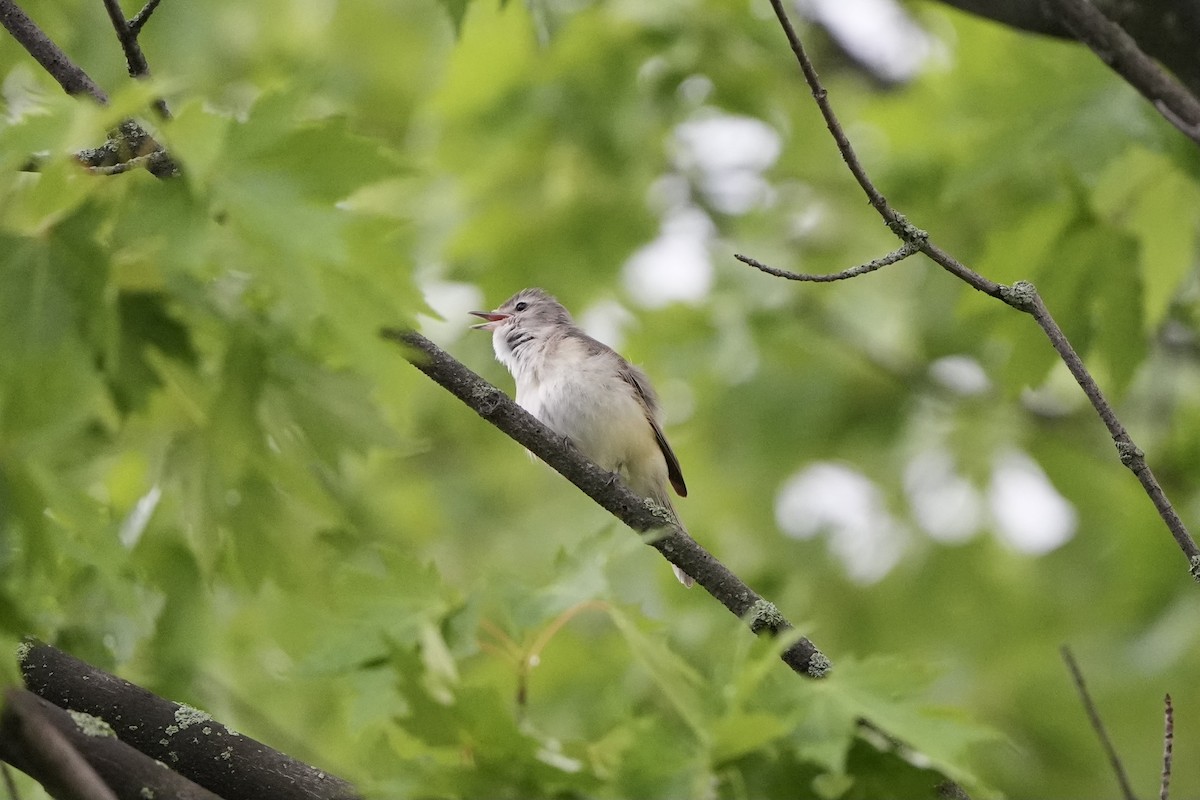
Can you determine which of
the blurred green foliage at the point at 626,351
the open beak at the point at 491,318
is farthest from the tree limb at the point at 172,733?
the open beak at the point at 491,318

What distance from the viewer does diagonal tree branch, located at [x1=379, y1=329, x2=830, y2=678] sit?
10.6 ft

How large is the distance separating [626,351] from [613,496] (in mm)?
4399

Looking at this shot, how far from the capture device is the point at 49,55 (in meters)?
3.23

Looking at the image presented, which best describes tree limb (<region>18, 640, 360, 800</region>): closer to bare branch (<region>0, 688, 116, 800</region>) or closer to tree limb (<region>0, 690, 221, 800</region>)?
tree limb (<region>0, 690, 221, 800</region>)

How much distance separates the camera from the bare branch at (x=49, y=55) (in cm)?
323

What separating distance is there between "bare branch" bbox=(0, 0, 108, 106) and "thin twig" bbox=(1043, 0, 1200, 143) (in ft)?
8.53

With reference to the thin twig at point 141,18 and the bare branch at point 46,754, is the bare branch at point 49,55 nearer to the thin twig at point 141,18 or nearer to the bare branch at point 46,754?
the thin twig at point 141,18

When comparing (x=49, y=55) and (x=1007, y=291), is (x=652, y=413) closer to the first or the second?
(x=1007, y=291)

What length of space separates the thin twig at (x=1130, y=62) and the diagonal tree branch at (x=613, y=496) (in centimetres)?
173


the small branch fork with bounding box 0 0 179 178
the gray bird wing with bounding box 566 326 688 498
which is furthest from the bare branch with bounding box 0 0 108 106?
the gray bird wing with bounding box 566 326 688 498

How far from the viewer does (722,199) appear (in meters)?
8.93

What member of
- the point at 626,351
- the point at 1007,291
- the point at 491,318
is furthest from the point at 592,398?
the point at 1007,291

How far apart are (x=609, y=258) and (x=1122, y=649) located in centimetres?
349

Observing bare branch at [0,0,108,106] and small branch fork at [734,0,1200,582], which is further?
bare branch at [0,0,108,106]
